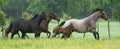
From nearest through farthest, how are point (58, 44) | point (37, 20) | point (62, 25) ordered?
point (58, 44)
point (37, 20)
point (62, 25)

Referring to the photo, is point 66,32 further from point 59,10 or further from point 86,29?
point 59,10

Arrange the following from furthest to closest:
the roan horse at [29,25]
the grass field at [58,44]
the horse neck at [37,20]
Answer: the horse neck at [37,20] < the roan horse at [29,25] < the grass field at [58,44]

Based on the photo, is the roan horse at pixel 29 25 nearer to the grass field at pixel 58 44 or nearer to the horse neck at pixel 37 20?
the horse neck at pixel 37 20

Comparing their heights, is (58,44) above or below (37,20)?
below

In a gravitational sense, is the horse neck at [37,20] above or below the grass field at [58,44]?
above

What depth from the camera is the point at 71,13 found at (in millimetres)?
88000

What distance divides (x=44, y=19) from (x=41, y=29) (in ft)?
2.26

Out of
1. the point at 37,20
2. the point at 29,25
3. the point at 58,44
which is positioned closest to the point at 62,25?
the point at 37,20

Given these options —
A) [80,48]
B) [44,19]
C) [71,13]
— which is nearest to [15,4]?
[71,13]

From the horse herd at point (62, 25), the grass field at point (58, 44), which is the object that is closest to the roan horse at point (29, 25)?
the horse herd at point (62, 25)

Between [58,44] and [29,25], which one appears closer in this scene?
[58,44]

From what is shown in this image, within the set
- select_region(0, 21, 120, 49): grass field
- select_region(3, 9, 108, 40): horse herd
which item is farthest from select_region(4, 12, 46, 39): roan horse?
select_region(0, 21, 120, 49): grass field

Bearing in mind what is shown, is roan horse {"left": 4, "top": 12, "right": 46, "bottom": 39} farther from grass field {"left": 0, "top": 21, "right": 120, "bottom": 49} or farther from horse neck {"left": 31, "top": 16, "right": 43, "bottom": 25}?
grass field {"left": 0, "top": 21, "right": 120, "bottom": 49}

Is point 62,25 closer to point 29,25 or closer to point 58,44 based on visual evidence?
point 29,25
